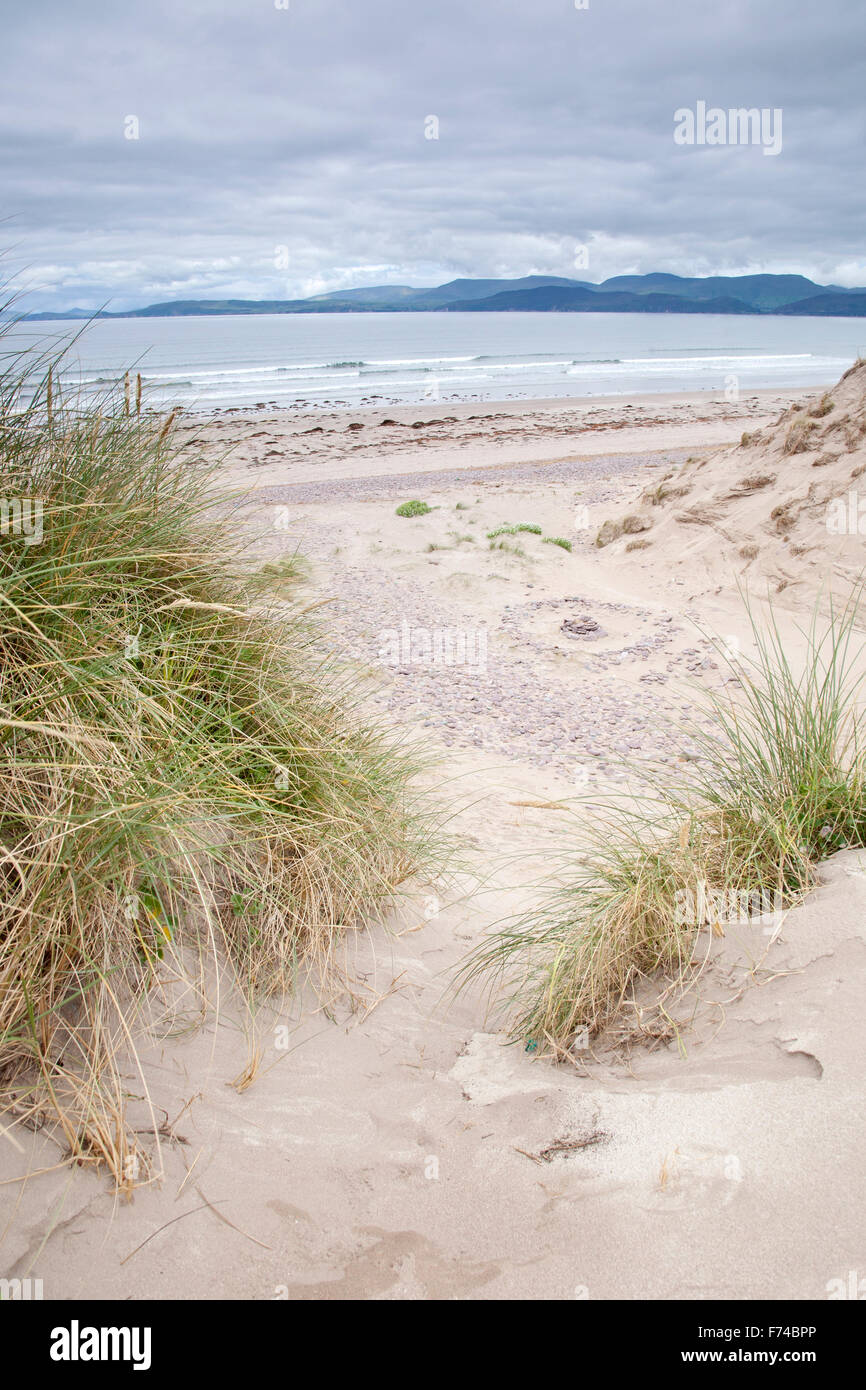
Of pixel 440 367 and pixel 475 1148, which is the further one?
pixel 440 367

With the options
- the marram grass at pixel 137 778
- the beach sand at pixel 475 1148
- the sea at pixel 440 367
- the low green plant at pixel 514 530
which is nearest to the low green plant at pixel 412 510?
the low green plant at pixel 514 530

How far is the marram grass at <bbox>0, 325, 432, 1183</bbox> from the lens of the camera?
6.99 feet

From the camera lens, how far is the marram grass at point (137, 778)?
2.13 m

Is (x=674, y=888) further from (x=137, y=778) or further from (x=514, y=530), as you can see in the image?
(x=514, y=530)

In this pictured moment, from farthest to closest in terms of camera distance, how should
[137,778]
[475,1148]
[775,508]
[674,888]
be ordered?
[775,508], [674,888], [137,778], [475,1148]

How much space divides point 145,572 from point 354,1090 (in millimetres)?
1905

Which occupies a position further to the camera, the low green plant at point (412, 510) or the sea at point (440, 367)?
the sea at point (440, 367)

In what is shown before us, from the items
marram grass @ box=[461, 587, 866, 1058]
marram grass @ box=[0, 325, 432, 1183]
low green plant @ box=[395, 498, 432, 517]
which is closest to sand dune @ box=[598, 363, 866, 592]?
low green plant @ box=[395, 498, 432, 517]

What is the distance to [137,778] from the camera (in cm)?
234

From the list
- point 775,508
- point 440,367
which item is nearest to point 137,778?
point 775,508

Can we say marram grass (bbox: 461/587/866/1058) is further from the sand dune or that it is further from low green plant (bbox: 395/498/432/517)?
low green plant (bbox: 395/498/432/517)

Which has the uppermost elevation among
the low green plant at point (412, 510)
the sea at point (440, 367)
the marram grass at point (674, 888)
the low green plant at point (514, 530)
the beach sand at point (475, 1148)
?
the sea at point (440, 367)

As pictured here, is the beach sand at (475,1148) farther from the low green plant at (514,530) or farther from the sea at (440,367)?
the sea at (440,367)
